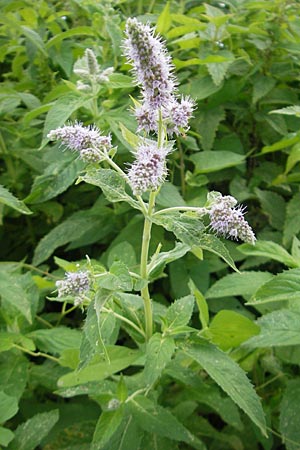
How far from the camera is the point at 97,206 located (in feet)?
7.11

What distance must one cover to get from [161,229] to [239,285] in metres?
0.54

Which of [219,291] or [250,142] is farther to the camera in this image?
[250,142]

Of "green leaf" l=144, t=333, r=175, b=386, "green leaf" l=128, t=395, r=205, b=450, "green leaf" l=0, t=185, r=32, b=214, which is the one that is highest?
"green leaf" l=0, t=185, r=32, b=214

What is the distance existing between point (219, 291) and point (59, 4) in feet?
6.09

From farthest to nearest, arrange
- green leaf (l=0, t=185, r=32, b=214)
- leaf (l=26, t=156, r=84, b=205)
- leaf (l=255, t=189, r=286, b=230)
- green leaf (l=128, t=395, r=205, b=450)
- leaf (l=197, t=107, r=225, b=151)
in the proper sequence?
leaf (l=197, t=107, r=225, b=151), leaf (l=255, t=189, r=286, b=230), leaf (l=26, t=156, r=84, b=205), green leaf (l=128, t=395, r=205, b=450), green leaf (l=0, t=185, r=32, b=214)

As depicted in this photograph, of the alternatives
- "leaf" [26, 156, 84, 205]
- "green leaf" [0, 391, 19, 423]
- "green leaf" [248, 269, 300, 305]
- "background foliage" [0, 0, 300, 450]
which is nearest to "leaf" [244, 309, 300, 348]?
"background foliage" [0, 0, 300, 450]

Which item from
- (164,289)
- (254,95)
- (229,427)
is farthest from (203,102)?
(229,427)

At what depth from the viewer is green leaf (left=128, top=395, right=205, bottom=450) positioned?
1459 millimetres

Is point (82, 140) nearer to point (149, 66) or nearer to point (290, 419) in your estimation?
point (149, 66)

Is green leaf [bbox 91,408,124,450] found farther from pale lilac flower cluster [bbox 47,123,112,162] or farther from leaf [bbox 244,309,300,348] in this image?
pale lilac flower cluster [bbox 47,123,112,162]

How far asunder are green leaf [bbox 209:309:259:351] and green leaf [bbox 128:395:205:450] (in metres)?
0.26

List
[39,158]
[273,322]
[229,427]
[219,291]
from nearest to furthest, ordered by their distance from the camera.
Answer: [273,322]
[219,291]
[229,427]
[39,158]

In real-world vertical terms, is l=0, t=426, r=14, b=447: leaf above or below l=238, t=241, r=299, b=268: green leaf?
below

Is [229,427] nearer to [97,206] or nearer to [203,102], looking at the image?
[97,206]
